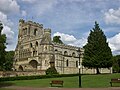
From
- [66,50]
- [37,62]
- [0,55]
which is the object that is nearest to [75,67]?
[66,50]

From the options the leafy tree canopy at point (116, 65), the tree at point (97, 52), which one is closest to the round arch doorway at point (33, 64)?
the tree at point (97, 52)

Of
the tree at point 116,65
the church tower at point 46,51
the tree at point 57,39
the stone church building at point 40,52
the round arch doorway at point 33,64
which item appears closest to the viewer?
the church tower at point 46,51

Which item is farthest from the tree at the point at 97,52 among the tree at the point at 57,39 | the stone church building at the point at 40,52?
the tree at the point at 57,39

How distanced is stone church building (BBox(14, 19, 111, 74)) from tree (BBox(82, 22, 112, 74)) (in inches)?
553

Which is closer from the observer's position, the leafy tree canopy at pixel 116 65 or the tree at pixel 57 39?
the leafy tree canopy at pixel 116 65

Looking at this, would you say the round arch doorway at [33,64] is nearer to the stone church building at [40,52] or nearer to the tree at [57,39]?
the stone church building at [40,52]

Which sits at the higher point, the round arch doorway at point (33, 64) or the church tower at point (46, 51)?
the church tower at point (46, 51)

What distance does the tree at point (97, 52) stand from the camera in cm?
7012

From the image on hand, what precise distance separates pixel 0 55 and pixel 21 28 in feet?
219

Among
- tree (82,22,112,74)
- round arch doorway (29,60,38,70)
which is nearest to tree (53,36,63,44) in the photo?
round arch doorway (29,60,38,70)

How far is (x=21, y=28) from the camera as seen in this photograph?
100 m

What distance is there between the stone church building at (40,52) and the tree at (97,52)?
1405cm

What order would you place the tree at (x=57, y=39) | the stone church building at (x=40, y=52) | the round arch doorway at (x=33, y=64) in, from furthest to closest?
the tree at (x=57, y=39)
the round arch doorway at (x=33, y=64)
the stone church building at (x=40, y=52)

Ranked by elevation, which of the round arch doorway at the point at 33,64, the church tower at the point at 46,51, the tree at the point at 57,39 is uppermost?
the tree at the point at 57,39
